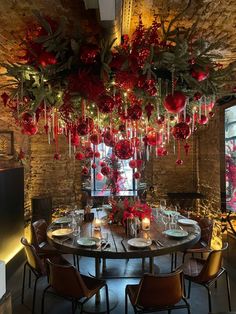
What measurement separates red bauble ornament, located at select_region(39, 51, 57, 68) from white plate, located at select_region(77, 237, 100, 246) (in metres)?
1.88

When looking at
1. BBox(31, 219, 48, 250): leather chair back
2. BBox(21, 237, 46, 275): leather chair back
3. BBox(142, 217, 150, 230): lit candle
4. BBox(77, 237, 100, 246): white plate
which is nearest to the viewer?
BBox(77, 237, 100, 246): white plate

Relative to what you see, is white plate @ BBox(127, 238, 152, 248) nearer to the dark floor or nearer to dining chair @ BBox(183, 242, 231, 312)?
dining chair @ BBox(183, 242, 231, 312)

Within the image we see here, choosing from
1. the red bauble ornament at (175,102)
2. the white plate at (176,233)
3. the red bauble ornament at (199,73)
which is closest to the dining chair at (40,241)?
the white plate at (176,233)

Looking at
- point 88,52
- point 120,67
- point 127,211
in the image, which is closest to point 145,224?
point 127,211

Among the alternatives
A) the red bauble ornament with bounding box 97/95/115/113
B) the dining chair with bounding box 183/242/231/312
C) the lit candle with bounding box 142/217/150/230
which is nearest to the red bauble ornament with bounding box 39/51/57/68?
the red bauble ornament with bounding box 97/95/115/113

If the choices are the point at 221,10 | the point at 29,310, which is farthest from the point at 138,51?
the point at 29,310

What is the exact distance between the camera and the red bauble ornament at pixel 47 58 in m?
2.22

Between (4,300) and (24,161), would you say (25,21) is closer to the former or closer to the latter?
(4,300)

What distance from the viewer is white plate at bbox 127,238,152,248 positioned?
2855 millimetres

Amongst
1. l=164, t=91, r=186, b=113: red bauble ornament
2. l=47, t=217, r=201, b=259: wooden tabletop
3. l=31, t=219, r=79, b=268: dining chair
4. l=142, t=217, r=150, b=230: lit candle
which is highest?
l=164, t=91, r=186, b=113: red bauble ornament

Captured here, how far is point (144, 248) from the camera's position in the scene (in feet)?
9.19

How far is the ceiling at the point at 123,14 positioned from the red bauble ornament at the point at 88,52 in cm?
21

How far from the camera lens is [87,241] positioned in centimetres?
300

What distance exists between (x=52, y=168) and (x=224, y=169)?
12.5 ft
